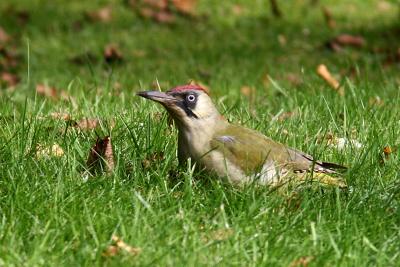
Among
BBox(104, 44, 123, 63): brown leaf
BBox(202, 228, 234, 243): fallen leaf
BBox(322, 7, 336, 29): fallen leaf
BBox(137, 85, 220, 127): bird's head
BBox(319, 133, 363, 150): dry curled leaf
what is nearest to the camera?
BBox(202, 228, 234, 243): fallen leaf

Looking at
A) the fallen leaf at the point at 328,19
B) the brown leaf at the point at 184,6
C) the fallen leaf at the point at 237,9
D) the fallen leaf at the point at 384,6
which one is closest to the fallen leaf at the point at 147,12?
the brown leaf at the point at 184,6

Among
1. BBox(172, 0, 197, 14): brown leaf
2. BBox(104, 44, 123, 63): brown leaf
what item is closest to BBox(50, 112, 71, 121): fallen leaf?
BBox(104, 44, 123, 63): brown leaf

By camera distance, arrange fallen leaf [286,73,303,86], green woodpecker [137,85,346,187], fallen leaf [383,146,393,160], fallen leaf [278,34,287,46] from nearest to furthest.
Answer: green woodpecker [137,85,346,187], fallen leaf [383,146,393,160], fallen leaf [286,73,303,86], fallen leaf [278,34,287,46]

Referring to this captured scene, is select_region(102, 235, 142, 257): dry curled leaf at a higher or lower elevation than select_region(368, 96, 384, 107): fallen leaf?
higher

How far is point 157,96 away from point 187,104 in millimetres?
169

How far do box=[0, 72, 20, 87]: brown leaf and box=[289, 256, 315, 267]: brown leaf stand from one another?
565cm

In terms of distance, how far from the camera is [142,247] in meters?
3.71

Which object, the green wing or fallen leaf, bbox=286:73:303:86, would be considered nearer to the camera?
the green wing

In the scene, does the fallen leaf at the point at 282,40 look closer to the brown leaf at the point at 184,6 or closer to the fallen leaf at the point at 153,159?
the brown leaf at the point at 184,6

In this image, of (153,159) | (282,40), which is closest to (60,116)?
(153,159)

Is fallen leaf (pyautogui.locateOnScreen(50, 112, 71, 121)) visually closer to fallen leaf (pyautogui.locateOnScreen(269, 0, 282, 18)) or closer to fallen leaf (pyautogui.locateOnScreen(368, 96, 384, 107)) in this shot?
fallen leaf (pyautogui.locateOnScreen(368, 96, 384, 107))

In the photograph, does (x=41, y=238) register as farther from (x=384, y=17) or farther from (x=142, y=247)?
(x=384, y=17)

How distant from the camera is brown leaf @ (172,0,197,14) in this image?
458 inches

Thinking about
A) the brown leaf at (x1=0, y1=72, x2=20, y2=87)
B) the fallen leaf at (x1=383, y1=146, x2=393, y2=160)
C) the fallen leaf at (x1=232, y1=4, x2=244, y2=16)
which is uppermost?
the fallen leaf at (x1=383, y1=146, x2=393, y2=160)
